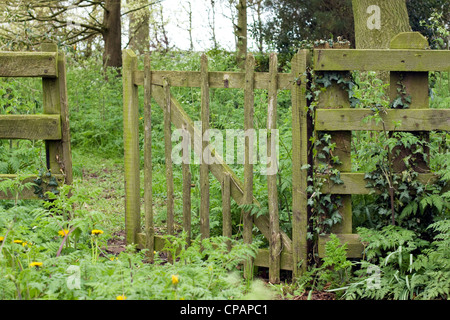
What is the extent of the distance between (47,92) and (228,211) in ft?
6.84

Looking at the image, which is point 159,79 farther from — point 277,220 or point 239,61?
point 239,61

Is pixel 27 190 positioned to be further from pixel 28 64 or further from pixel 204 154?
pixel 204 154

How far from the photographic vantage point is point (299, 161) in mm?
4297

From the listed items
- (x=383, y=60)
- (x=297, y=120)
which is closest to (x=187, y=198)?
(x=297, y=120)

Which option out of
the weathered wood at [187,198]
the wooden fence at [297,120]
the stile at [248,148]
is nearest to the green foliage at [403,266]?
the wooden fence at [297,120]

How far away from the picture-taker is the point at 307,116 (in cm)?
426

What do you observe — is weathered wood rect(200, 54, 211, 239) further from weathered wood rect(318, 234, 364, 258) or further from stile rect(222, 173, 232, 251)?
weathered wood rect(318, 234, 364, 258)

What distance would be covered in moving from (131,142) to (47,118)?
83 centimetres

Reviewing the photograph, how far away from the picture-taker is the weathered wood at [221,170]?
15.0ft

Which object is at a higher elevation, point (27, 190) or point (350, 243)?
point (27, 190)

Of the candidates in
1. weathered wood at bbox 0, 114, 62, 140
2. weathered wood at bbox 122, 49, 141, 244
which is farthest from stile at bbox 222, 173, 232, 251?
weathered wood at bbox 0, 114, 62, 140

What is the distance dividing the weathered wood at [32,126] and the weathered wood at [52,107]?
89 millimetres

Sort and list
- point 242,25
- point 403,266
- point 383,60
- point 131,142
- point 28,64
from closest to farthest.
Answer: point 403,266 → point 383,60 → point 28,64 → point 131,142 → point 242,25
